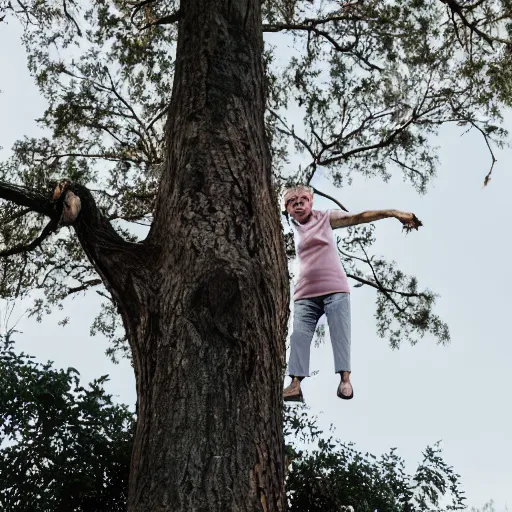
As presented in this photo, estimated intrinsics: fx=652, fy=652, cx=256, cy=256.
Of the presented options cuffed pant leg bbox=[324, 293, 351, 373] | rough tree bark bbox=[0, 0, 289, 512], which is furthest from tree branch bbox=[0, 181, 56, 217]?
cuffed pant leg bbox=[324, 293, 351, 373]

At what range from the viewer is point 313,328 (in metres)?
3.84

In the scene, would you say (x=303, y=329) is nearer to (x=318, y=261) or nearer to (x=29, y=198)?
(x=318, y=261)

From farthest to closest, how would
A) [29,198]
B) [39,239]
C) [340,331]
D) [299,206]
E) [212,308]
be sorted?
[39,239]
[299,206]
[340,331]
[29,198]
[212,308]

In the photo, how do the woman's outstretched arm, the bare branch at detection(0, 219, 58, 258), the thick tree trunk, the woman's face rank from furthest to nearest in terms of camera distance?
the woman's face < the woman's outstretched arm < the bare branch at detection(0, 219, 58, 258) < the thick tree trunk

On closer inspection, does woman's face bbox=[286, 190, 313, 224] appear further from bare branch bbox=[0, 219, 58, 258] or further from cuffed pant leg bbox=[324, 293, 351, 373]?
bare branch bbox=[0, 219, 58, 258]

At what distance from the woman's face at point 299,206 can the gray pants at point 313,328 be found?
1.76 ft

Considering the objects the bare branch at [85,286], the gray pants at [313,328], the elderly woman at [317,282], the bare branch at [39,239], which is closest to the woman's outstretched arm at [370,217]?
the elderly woman at [317,282]

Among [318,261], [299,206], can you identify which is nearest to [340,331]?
[318,261]

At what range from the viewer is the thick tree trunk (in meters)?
2.14

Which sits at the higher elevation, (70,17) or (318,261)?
(70,17)

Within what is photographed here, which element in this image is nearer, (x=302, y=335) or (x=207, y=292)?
(x=207, y=292)

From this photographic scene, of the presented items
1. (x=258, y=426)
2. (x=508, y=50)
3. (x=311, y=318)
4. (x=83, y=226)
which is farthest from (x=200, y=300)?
(x=508, y=50)

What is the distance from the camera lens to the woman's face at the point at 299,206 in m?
4.04

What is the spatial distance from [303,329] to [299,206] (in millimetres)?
771
